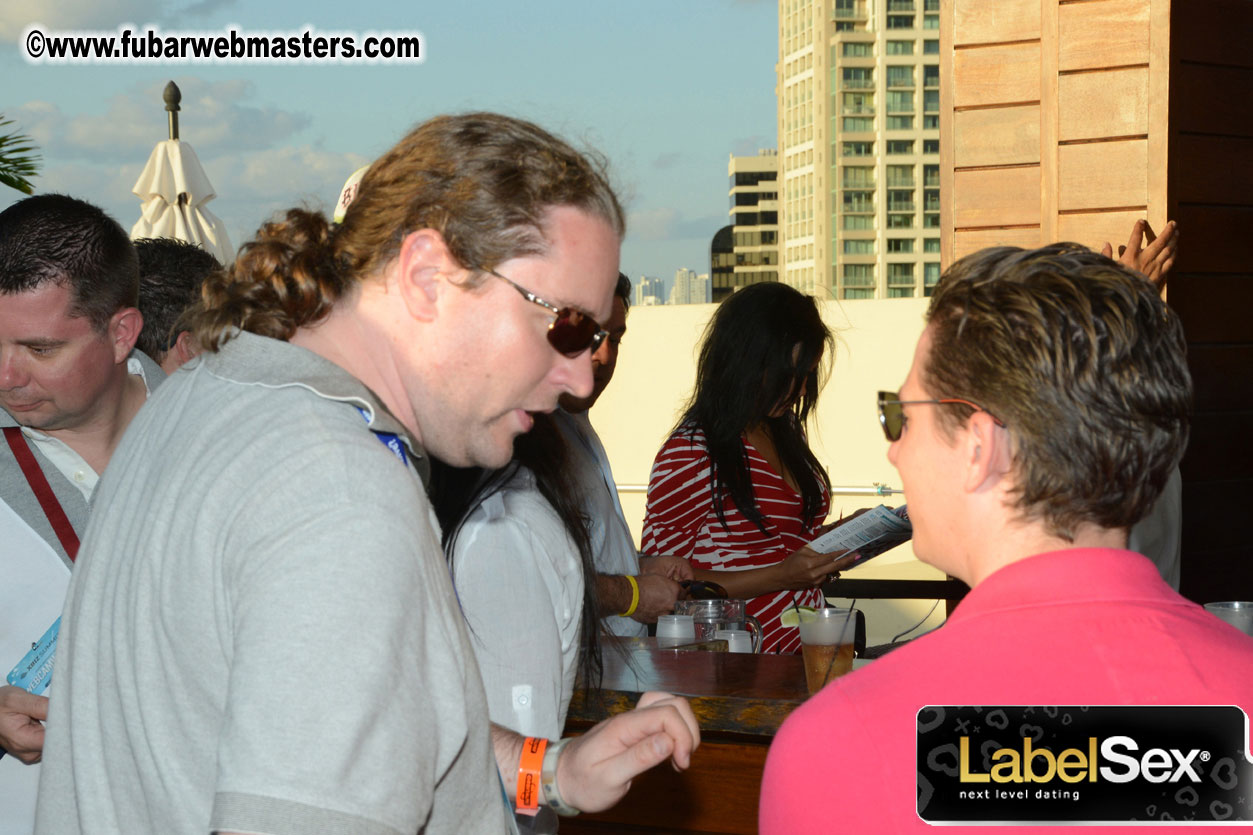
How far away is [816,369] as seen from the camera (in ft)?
12.1

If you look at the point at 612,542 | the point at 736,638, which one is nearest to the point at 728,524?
the point at 736,638

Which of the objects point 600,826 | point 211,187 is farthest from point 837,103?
point 600,826

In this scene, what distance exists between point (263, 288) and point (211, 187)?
23.2 feet

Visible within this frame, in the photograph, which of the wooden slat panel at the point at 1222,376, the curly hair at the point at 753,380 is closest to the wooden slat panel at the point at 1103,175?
the wooden slat panel at the point at 1222,376

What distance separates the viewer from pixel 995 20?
4.32m

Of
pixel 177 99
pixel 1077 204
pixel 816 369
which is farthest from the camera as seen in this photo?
pixel 177 99

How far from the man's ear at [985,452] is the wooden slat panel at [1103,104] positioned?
3386 millimetres

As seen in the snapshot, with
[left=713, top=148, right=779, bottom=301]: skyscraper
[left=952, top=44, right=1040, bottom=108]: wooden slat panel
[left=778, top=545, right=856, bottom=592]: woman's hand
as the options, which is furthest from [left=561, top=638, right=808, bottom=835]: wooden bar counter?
[left=713, top=148, right=779, bottom=301]: skyscraper

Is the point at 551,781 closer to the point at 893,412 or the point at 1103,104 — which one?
the point at 893,412

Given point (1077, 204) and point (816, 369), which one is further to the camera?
point (1077, 204)

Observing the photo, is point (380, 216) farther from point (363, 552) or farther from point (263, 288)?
point (363, 552)

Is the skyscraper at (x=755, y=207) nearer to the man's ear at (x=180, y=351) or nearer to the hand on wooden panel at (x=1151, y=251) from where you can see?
the hand on wooden panel at (x=1151, y=251)

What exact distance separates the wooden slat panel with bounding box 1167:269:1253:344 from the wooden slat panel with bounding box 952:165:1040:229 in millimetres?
559

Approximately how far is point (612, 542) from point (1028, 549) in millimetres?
1636
